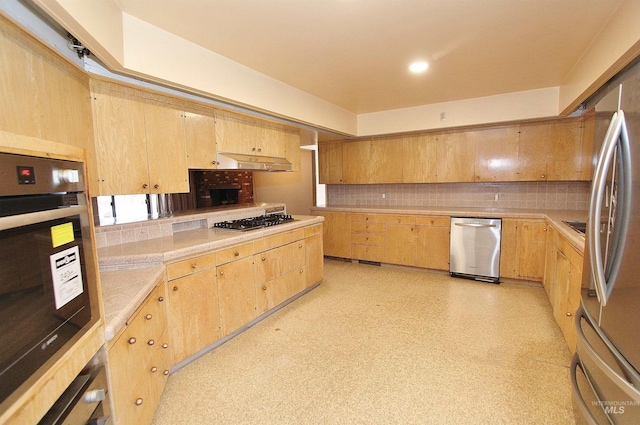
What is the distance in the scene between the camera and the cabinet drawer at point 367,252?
4.72 metres

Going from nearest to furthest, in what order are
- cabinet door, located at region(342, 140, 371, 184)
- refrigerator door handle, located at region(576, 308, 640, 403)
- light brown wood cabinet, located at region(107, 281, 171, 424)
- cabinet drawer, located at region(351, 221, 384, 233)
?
refrigerator door handle, located at region(576, 308, 640, 403), light brown wood cabinet, located at region(107, 281, 171, 424), cabinet drawer, located at region(351, 221, 384, 233), cabinet door, located at region(342, 140, 371, 184)

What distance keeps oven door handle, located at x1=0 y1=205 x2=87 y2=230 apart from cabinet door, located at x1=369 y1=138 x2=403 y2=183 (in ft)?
14.3

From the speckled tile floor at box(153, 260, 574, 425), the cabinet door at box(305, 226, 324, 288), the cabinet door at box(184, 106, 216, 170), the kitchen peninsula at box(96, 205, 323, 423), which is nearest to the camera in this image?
the kitchen peninsula at box(96, 205, 323, 423)

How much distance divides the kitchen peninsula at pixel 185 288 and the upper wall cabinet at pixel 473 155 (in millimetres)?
1878

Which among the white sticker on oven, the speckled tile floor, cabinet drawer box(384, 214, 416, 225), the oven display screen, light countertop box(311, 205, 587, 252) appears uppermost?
the oven display screen

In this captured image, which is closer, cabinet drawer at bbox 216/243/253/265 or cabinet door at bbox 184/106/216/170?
cabinet drawer at bbox 216/243/253/265

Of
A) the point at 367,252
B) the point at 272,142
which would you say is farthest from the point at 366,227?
the point at 272,142

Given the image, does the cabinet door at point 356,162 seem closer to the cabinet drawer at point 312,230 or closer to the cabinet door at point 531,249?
the cabinet drawer at point 312,230

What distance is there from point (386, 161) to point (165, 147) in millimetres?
3376

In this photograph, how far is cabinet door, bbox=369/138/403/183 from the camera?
15.7ft

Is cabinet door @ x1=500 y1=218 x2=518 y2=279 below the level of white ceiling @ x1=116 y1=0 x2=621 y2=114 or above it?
below

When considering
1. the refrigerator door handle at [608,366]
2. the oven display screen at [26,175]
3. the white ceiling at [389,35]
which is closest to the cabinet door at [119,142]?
the white ceiling at [389,35]

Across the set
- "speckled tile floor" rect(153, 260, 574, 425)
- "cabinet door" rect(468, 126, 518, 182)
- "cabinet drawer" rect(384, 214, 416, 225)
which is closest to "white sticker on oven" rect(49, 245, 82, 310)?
"speckled tile floor" rect(153, 260, 574, 425)

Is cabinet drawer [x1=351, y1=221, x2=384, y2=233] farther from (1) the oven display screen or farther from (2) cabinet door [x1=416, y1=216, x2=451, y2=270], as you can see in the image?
(1) the oven display screen
